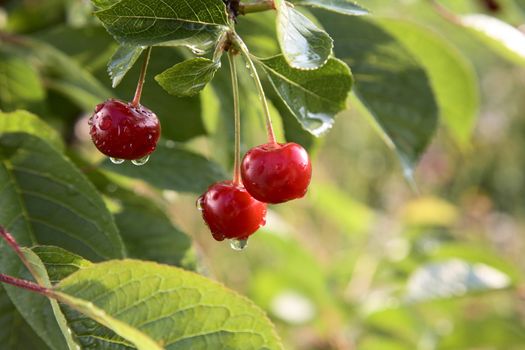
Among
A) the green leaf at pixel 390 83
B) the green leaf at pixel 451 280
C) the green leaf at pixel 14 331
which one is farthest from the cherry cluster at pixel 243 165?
the green leaf at pixel 451 280

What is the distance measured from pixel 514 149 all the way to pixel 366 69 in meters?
5.72

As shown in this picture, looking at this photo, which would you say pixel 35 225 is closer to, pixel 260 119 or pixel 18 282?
pixel 18 282

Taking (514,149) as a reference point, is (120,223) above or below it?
above

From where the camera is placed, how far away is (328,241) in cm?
440

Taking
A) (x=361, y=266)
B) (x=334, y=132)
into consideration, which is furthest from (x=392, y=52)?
(x=334, y=132)

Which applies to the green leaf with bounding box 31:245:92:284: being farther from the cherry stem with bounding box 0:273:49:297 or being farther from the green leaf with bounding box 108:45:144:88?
the green leaf with bounding box 108:45:144:88

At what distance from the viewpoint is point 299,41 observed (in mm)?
652

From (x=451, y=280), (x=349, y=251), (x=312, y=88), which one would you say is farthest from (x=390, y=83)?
(x=349, y=251)

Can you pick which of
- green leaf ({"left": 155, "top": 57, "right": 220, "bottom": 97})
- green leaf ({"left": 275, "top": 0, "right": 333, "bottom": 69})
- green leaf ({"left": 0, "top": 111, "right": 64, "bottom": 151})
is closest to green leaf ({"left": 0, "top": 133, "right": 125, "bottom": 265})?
green leaf ({"left": 0, "top": 111, "right": 64, "bottom": 151})

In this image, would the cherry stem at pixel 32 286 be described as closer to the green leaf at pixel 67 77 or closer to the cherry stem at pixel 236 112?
the cherry stem at pixel 236 112

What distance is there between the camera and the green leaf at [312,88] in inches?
29.3

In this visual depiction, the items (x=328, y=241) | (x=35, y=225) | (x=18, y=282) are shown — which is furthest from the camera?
(x=328, y=241)

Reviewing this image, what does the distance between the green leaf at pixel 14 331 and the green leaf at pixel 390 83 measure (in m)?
0.50

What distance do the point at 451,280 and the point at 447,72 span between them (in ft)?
2.44
